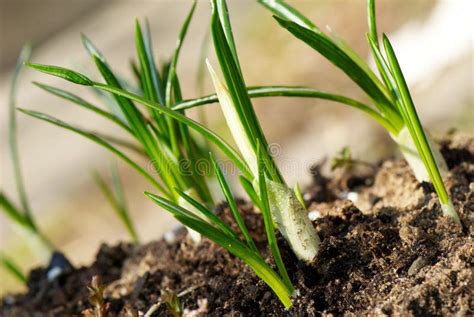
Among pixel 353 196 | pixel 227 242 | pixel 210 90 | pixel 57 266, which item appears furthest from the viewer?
pixel 210 90

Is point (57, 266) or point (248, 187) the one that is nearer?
point (248, 187)

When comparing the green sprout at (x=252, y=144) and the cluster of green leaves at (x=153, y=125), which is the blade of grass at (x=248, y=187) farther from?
the cluster of green leaves at (x=153, y=125)

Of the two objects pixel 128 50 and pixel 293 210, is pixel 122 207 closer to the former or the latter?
pixel 293 210

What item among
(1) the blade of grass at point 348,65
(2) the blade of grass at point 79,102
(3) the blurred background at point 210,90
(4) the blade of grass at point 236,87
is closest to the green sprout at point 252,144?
(4) the blade of grass at point 236,87

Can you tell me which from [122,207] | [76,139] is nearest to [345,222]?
[122,207]

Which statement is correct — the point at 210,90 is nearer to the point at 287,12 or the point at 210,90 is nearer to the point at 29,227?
the point at 29,227

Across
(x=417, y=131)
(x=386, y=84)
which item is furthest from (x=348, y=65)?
(x=417, y=131)

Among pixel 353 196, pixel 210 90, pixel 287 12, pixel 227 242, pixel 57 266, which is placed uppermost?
pixel 210 90
